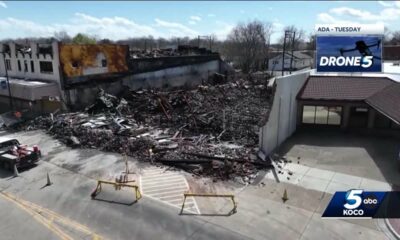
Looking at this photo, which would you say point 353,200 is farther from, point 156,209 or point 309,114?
point 309,114

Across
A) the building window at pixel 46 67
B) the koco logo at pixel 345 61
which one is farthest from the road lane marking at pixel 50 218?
the koco logo at pixel 345 61

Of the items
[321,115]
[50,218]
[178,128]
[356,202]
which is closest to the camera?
[50,218]

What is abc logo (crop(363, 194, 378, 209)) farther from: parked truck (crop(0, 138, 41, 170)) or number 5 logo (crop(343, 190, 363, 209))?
parked truck (crop(0, 138, 41, 170))

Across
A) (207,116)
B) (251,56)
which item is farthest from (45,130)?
(251,56)

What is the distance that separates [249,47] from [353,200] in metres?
73.0

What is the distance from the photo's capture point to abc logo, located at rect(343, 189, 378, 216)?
50.5ft

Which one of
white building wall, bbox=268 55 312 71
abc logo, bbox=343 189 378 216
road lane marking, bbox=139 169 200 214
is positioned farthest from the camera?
white building wall, bbox=268 55 312 71

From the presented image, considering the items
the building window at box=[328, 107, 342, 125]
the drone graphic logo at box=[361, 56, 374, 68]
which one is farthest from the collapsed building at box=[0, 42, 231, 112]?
the drone graphic logo at box=[361, 56, 374, 68]

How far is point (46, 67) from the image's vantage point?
38500 mm

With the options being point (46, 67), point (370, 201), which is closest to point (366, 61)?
point (370, 201)

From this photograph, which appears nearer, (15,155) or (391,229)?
(391,229)

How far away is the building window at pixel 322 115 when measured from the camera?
31109 millimetres

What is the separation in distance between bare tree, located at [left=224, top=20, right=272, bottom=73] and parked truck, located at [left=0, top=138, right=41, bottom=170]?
206 ft

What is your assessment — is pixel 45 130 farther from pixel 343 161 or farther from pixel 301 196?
pixel 343 161
